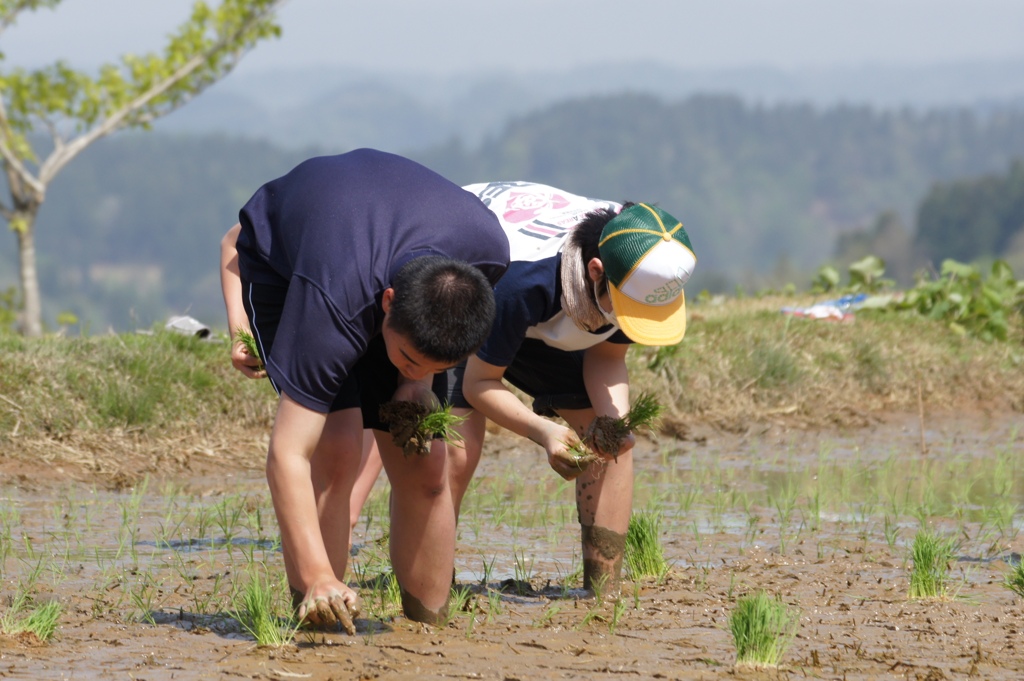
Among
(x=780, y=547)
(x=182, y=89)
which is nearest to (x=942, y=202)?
(x=182, y=89)

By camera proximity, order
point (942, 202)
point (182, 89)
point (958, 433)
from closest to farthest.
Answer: point (958, 433) < point (182, 89) < point (942, 202)

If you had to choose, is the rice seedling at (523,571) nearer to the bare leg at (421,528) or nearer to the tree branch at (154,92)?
the bare leg at (421,528)

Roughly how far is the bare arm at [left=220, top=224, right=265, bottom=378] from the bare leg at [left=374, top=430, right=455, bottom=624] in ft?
1.55

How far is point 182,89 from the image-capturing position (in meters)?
14.2

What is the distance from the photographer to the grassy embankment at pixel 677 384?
6.45m

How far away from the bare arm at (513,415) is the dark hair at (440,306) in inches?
28.2

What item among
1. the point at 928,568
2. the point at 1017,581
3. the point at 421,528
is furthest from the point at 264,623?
the point at 1017,581

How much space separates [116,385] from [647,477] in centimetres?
287

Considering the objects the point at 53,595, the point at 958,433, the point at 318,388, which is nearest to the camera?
the point at 318,388

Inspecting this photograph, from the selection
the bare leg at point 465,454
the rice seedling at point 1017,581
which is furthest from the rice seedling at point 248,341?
the rice seedling at point 1017,581

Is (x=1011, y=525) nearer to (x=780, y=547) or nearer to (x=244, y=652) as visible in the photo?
(x=780, y=547)

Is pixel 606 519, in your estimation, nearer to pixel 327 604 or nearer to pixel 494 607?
pixel 494 607

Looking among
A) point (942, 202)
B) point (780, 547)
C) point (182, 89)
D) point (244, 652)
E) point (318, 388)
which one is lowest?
point (244, 652)

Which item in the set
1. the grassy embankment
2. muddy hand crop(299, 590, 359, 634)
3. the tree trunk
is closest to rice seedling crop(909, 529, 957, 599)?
muddy hand crop(299, 590, 359, 634)
